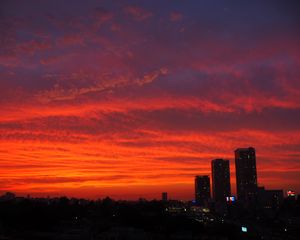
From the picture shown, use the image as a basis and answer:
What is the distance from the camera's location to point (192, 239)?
45.3 meters

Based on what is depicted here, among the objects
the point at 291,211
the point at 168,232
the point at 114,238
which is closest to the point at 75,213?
the point at 168,232

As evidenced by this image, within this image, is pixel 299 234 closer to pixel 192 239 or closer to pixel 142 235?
pixel 192 239

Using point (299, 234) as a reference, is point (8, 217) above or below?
above

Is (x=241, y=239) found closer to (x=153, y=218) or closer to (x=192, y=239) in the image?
(x=192, y=239)

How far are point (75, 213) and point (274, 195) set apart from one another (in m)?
139

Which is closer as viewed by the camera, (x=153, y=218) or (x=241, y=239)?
(x=241, y=239)

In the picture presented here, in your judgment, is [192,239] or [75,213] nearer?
[192,239]

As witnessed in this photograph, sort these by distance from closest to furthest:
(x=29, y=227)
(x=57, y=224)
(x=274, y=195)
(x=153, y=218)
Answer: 1. (x=29, y=227)
2. (x=57, y=224)
3. (x=153, y=218)
4. (x=274, y=195)

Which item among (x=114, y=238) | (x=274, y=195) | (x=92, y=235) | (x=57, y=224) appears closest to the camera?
(x=114, y=238)

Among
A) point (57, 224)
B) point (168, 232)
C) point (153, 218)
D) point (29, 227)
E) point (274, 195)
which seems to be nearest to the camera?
point (168, 232)

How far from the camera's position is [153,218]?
7444 centimetres

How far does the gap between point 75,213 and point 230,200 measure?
7033cm

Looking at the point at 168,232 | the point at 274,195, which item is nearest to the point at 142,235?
the point at 168,232

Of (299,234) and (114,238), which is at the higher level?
(114,238)
